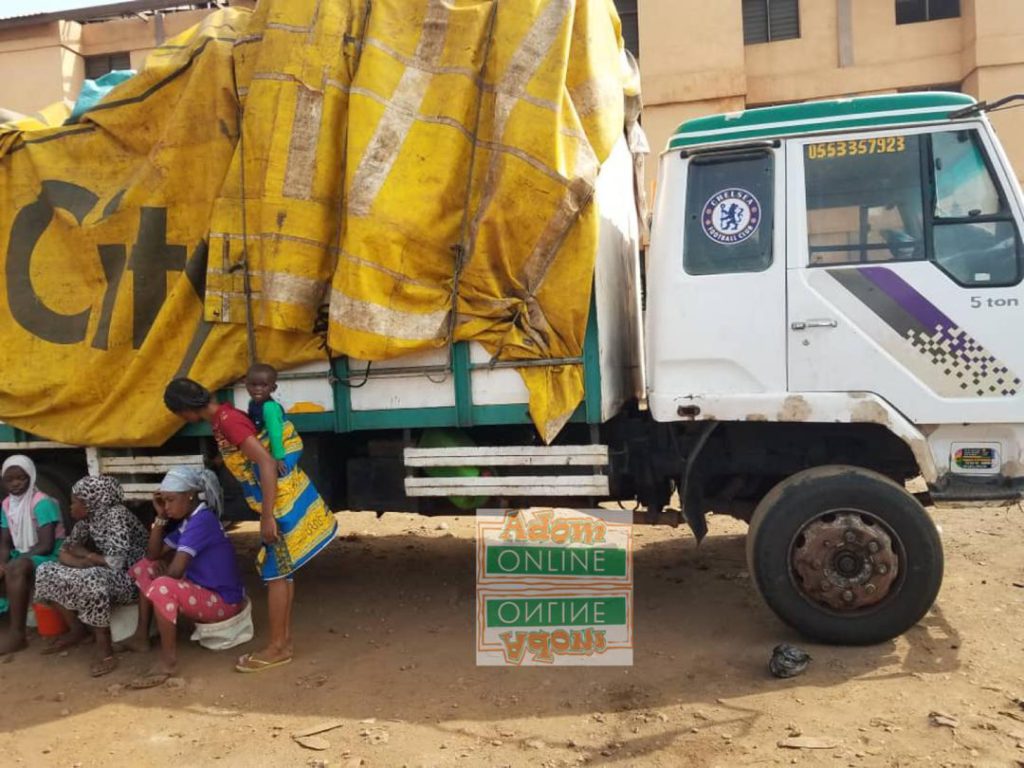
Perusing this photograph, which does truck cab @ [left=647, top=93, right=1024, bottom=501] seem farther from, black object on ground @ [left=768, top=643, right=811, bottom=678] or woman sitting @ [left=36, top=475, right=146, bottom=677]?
woman sitting @ [left=36, top=475, right=146, bottom=677]

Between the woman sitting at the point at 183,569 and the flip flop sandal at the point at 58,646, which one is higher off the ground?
the woman sitting at the point at 183,569

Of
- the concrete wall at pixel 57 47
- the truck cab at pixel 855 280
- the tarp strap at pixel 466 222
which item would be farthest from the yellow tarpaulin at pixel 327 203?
the concrete wall at pixel 57 47

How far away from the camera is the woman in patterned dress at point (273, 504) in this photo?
377 cm

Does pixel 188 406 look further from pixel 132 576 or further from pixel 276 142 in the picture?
pixel 276 142

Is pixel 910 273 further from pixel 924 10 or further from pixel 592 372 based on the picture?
pixel 924 10

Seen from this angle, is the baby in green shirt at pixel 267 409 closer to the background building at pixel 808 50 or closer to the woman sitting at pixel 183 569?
the woman sitting at pixel 183 569

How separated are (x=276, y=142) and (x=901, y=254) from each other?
2.89 meters

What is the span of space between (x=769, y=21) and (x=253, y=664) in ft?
40.7

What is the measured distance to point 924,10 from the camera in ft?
41.2

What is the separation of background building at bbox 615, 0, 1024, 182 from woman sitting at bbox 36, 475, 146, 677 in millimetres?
9934

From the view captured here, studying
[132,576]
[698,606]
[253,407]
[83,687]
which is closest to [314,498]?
[253,407]

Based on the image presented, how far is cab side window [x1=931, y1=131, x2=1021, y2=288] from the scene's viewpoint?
140 inches

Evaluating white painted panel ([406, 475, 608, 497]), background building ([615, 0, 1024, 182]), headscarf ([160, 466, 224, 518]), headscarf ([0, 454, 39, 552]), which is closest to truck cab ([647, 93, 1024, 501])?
white painted panel ([406, 475, 608, 497])

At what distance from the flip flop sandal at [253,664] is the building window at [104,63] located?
1400 cm
